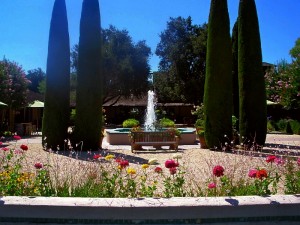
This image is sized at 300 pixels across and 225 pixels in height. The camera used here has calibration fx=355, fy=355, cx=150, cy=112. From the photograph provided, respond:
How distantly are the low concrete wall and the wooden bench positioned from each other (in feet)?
38.2

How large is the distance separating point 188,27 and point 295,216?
41.1m

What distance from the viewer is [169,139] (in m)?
15.7

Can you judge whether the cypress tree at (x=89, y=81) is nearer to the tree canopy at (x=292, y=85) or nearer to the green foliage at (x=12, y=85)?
the green foliage at (x=12, y=85)

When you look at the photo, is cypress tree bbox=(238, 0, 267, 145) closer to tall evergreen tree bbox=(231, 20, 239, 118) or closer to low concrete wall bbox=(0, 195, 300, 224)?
tall evergreen tree bbox=(231, 20, 239, 118)

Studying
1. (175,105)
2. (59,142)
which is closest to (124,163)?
(59,142)

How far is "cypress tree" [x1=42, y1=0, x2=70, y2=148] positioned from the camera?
48.5 feet

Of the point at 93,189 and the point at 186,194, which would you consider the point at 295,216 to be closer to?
the point at 186,194

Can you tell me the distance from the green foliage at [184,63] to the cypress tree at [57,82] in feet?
79.9

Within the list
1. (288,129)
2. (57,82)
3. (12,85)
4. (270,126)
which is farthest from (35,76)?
(57,82)

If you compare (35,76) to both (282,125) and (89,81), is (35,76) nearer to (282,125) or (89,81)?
(282,125)

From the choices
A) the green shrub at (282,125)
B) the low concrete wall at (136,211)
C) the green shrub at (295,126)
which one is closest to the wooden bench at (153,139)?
the low concrete wall at (136,211)

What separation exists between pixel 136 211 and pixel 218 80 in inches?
469

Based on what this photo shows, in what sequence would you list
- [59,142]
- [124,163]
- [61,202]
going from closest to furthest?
[61,202]
[124,163]
[59,142]

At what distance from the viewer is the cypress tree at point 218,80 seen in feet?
47.9
